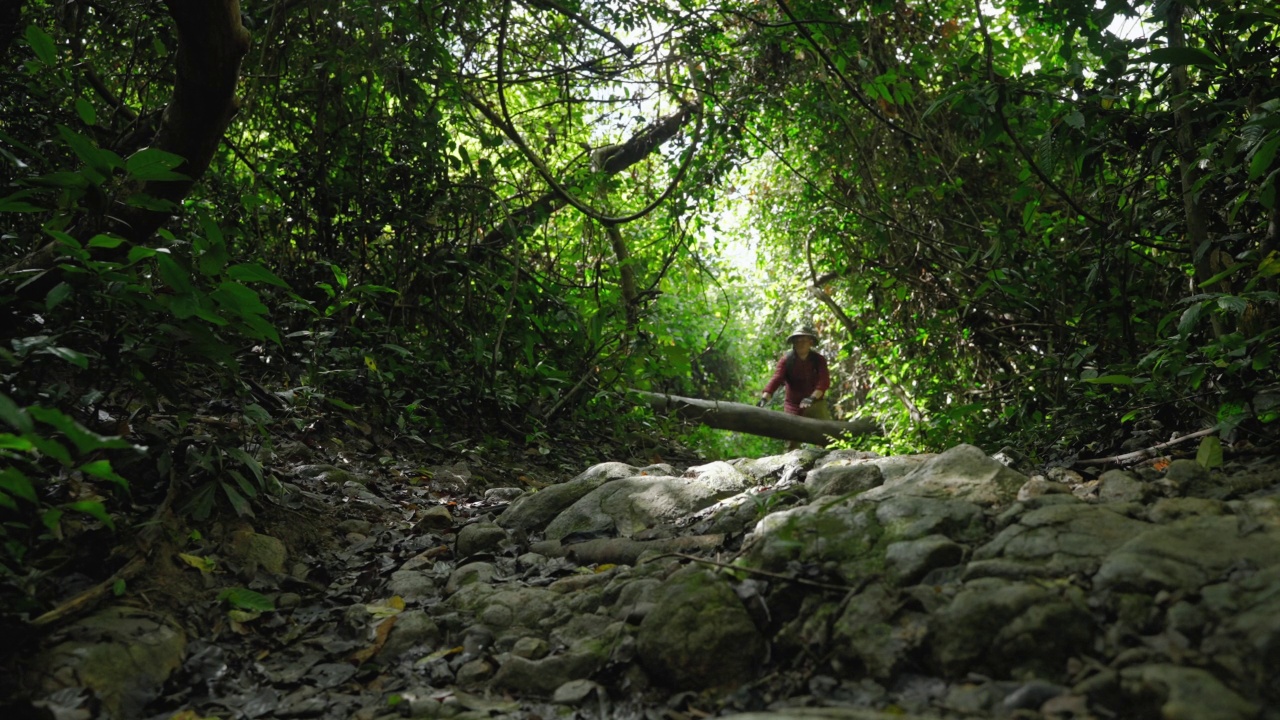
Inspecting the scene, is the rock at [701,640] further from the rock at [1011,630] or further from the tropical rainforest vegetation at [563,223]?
the tropical rainforest vegetation at [563,223]

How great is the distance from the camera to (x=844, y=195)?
6656 millimetres

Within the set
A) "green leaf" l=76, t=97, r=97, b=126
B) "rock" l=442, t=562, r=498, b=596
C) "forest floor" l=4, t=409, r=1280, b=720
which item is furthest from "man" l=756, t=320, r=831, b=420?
"green leaf" l=76, t=97, r=97, b=126

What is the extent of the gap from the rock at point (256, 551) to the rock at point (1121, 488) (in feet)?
8.89

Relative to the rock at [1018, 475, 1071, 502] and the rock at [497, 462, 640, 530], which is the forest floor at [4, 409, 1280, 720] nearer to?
the rock at [1018, 475, 1071, 502]

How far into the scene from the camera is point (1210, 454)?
2488mm

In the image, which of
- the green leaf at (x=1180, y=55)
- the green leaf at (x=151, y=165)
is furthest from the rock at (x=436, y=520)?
the green leaf at (x=1180, y=55)

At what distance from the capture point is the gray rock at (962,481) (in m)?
2.32

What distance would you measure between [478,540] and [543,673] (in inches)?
45.6

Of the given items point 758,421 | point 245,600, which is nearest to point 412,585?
point 245,600

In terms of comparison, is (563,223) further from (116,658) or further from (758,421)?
(116,658)

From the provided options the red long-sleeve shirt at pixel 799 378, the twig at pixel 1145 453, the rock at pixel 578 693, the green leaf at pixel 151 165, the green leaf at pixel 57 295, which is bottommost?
the rock at pixel 578 693

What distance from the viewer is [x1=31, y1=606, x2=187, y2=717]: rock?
188cm

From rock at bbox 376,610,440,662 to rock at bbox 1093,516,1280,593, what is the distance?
1816 mm

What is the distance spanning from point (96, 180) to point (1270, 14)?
3.74 m
